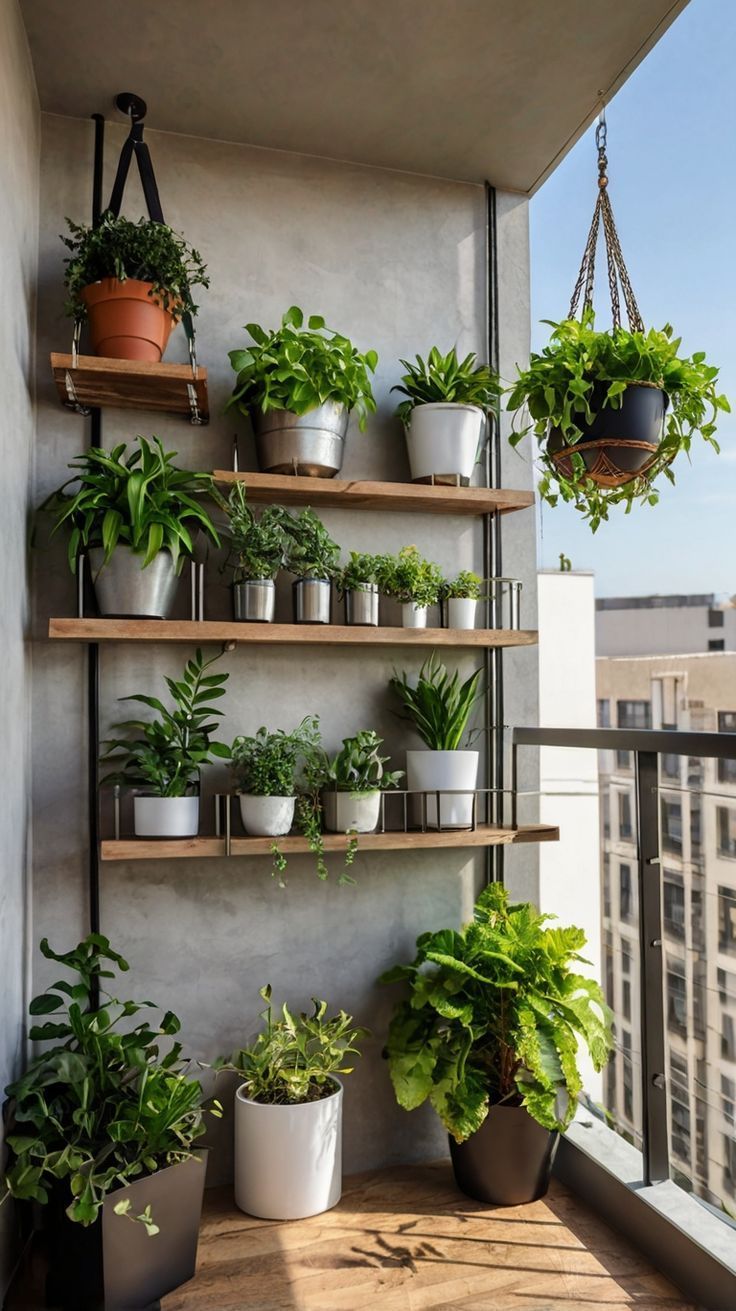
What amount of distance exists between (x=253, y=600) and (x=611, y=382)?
0.88 meters

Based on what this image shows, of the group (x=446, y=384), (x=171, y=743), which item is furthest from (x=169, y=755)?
(x=446, y=384)

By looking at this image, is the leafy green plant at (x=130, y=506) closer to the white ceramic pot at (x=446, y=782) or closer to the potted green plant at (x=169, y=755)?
the potted green plant at (x=169, y=755)

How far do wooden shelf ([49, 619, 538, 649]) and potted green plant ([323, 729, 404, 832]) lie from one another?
0.24 metres

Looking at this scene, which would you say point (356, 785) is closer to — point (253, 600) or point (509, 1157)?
point (253, 600)

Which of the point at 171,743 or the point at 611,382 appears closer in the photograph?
the point at 611,382

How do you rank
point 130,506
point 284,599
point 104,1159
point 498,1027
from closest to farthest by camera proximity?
point 104,1159, point 130,506, point 498,1027, point 284,599

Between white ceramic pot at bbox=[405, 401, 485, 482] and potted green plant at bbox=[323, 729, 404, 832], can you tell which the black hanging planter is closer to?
potted green plant at bbox=[323, 729, 404, 832]

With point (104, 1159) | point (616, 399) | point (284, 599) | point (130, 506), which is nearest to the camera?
point (104, 1159)

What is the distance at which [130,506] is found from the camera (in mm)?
1896

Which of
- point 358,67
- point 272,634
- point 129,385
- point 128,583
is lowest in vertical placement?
point 272,634

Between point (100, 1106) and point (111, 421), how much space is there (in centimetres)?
147

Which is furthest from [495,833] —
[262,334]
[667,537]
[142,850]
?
[667,537]

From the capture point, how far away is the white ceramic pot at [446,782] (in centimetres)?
217

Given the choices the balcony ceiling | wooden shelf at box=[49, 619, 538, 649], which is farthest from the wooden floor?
the balcony ceiling
